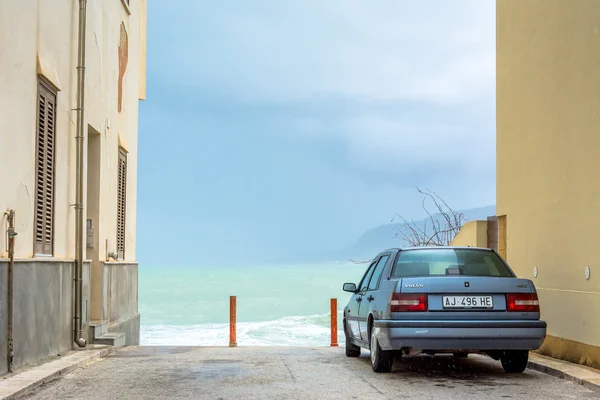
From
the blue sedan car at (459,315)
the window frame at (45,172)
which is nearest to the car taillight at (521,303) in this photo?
the blue sedan car at (459,315)

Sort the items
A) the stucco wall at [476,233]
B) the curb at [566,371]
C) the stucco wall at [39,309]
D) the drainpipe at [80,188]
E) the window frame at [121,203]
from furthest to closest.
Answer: the window frame at [121,203], the stucco wall at [476,233], the drainpipe at [80,188], the stucco wall at [39,309], the curb at [566,371]

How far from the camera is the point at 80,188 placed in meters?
15.0

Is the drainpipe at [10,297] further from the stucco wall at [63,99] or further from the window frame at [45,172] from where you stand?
the window frame at [45,172]

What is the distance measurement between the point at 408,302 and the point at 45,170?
5798mm

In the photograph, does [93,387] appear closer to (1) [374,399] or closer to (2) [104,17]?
(1) [374,399]

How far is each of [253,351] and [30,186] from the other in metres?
4.84

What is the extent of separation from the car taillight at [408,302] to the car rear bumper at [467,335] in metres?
0.17

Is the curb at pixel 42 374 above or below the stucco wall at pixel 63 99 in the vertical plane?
below

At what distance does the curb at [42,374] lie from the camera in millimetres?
9250

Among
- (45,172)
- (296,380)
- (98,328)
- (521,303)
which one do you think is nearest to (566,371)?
(521,303)

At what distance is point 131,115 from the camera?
2178cm

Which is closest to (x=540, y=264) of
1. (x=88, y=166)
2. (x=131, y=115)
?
(x=88, y=166)

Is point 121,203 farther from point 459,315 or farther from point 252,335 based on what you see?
point 252,335

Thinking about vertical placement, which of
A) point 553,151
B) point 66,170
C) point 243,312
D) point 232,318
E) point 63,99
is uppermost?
point 63,99
